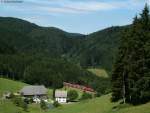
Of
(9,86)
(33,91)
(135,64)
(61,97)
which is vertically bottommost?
(61,97)

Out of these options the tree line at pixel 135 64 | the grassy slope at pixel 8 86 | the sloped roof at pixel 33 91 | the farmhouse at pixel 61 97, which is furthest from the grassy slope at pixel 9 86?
the tree line at pixel 135 64

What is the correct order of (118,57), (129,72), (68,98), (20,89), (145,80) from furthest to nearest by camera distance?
(20,89) → (68,98) → (118,57) → (129,72) → (145,80)

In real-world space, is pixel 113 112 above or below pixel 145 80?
below

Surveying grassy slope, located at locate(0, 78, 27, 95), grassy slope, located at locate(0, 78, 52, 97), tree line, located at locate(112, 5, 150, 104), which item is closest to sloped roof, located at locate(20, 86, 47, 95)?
grassy slope, located at locate(0, 78, 52, 97)

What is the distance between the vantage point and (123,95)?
2411 inches

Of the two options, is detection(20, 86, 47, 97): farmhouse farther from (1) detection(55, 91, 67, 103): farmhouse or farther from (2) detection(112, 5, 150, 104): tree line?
(2) detection(112, 5, 150, 104): tree line

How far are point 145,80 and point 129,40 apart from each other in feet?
23.6


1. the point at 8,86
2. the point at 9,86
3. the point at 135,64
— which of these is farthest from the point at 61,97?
the point at 135,64

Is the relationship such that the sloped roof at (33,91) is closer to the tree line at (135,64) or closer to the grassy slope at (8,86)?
the grassy slope at (8,86)

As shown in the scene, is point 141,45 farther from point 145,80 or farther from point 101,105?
point 101,105

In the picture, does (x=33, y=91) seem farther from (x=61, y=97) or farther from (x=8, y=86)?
(x=61, y=97)

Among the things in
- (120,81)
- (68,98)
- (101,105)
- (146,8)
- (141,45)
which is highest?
(146,8)

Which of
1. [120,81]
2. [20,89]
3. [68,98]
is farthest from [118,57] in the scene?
[20,89]

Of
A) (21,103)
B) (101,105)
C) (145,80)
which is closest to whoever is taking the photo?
(145,80)
